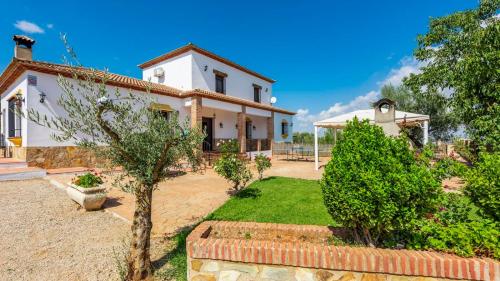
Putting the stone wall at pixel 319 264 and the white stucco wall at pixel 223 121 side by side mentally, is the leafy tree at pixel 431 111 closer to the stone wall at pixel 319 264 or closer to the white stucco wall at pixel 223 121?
the white stucco wall at pixel 223 121

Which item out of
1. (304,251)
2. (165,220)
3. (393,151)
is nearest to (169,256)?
(165,220)

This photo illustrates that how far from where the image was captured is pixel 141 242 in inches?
119

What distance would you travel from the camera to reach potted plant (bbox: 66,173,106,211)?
5.62 m

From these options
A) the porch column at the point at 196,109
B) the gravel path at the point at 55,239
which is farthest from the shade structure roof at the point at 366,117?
the gravel path at the point at 55,239

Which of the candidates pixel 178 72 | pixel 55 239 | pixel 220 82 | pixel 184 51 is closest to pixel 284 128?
pixel 220 82

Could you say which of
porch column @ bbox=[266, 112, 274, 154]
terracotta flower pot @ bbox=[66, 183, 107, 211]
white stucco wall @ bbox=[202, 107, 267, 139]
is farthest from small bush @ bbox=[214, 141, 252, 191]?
porch column @ bbox=[266, 112, 274, 154]

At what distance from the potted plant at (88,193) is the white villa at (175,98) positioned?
2282mm

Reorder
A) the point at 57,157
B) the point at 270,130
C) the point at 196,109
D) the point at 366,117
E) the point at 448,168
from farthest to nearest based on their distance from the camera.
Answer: the point at 270,130 < the point at 196,109 < the point at 366,117 < the point at 57,157 < the point at 448,168

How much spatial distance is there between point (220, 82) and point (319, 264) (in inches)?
695

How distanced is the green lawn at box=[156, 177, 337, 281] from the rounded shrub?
6.65ft

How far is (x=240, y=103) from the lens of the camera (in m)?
16.3

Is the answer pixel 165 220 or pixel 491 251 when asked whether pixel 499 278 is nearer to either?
pixel 491 251

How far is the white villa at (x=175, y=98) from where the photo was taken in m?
9.41

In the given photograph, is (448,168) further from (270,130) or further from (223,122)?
(270,130)
